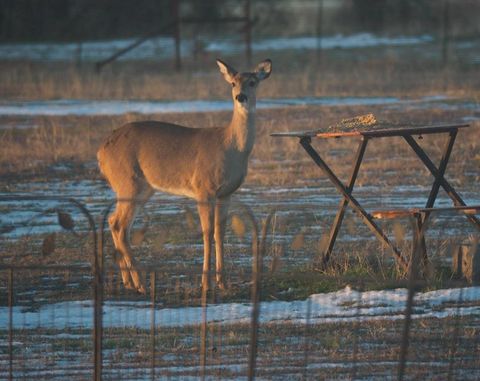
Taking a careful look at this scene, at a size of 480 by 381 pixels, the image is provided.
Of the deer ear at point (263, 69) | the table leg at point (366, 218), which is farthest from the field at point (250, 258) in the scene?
the deer ear at point (263, 69)

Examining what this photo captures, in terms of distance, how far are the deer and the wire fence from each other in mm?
537

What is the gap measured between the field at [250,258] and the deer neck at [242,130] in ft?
3.08

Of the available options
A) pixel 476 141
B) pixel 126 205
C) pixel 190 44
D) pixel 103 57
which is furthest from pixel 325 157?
pixel 190 44

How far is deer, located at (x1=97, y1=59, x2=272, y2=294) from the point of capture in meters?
11.4

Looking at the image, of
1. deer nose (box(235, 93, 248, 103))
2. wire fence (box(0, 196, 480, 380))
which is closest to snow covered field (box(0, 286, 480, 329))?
wire fence (box(0, 196, 480, 380))

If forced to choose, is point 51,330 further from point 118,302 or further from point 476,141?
point 476,141

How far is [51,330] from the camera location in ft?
30.2

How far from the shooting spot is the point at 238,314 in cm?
972

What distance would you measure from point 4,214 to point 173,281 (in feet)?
14.1

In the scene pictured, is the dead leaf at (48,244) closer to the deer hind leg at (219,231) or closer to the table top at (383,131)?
the deer hind leg at (219,231)

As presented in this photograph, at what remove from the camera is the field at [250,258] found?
8258mm

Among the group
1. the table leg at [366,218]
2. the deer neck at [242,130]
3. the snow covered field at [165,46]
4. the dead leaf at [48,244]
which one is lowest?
the snow covered field at [165,46]

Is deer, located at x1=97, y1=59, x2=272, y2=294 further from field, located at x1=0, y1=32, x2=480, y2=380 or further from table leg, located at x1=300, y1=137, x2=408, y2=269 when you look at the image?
table leg, located at x1=300, y1=137, x2=408, y2=269

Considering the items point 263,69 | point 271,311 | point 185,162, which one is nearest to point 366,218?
point 271,311
